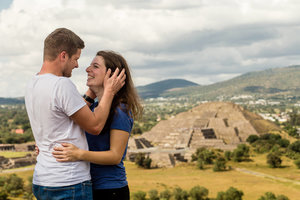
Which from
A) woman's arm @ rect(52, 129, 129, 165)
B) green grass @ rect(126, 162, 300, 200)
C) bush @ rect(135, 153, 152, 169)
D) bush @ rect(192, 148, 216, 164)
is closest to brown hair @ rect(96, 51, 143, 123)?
woman's arm @ rect(52, 129, 129, 165)

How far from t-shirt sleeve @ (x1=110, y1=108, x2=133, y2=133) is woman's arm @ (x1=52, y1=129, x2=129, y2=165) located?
52 mm

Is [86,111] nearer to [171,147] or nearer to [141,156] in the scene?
[141,156]

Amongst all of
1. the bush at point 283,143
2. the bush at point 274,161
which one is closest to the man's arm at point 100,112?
the bush at point 274,161

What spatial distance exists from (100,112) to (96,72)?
0.74 meters

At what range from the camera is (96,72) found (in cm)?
470

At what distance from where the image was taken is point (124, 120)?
4.48m

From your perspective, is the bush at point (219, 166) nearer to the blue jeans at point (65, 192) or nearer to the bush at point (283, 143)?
the bush at point (283, 143)

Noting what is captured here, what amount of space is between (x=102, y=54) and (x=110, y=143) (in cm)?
128

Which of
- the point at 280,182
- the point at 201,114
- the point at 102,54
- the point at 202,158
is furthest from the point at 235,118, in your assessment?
the point at 102,54

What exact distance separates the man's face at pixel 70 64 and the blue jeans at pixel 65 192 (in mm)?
1373

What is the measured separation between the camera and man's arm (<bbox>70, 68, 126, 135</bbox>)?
3.98 m

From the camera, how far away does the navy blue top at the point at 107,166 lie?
4.39 meters

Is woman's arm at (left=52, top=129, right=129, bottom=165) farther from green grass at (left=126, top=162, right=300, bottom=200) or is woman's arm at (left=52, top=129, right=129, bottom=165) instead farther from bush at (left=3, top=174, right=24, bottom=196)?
bush at (left=3, top=174, right=24, bottom=196)

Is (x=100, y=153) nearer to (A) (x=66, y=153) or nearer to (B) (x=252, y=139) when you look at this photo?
(A) (x=66, y=153)
